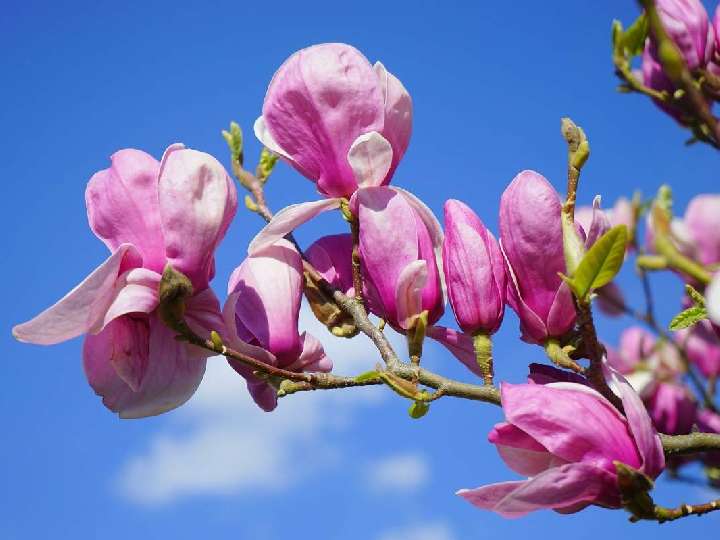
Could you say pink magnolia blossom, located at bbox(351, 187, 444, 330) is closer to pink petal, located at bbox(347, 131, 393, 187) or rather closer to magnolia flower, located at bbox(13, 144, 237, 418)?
pink petal, located at bbox(347, 131, 393, 187)

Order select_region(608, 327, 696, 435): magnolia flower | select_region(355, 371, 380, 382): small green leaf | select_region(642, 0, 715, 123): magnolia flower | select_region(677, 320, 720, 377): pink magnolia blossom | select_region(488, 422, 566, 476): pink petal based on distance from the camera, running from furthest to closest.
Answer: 1. select_region(677, 320, 720, 377): pink magnolia blossom
2. select_region(608, 327, 696, 435): magnolia flower
3. select_region(642, 0, 715, 123): magnolia flower
4. select_region(355, 371, 380, 382): small green leaf
5. select_region(488, 422, 566, 476): pink petal

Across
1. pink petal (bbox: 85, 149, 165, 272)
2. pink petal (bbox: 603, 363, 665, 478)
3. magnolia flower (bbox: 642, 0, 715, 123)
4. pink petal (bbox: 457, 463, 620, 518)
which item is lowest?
pink petal (bbox: 457, 463, 620, 518)

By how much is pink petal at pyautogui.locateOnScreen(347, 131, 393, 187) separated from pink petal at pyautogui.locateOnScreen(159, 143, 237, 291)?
0.15 m

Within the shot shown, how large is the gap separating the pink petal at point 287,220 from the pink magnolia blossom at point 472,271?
0.16 m

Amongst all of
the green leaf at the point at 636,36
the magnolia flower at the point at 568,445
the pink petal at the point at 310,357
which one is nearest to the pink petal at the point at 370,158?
the pink petal at the point at 310,357

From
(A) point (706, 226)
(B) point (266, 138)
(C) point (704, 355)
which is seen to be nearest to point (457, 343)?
(B) point (266, 138)

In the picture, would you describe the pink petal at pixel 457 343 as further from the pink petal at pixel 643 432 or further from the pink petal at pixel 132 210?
the pink petal at pixel 132 210

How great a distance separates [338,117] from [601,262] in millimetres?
372

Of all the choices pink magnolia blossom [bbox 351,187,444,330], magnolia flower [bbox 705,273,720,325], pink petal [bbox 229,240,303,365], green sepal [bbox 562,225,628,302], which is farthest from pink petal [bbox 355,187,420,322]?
magnolia flower [bbox 705,273,720,325]

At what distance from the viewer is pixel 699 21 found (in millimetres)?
1876

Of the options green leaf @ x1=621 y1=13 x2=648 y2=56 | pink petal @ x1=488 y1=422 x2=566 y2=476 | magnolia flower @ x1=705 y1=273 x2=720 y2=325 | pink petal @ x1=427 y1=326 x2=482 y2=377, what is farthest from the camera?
green leaf @ x1=621 y1=13 x2=648 y2=56

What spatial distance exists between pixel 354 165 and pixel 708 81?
102cm

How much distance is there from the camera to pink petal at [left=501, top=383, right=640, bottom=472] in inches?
34.8

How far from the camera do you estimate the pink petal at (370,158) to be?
3.59 ft
